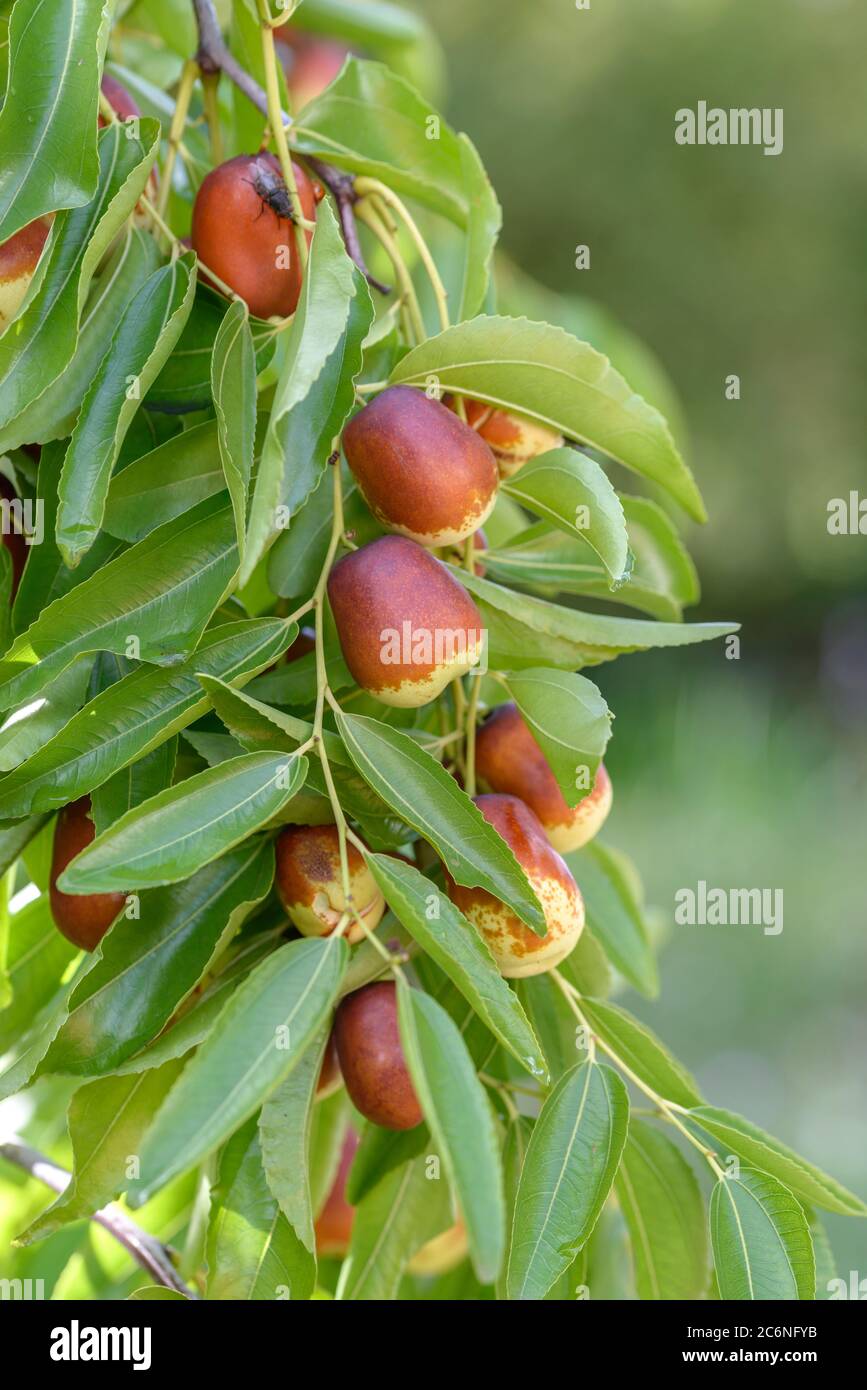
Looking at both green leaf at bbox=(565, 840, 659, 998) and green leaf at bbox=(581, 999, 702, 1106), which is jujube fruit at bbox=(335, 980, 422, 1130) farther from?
green leaf at bbox=(565, 840, 659, 998)

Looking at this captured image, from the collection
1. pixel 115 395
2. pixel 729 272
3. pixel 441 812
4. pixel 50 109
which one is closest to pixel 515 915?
pixel 441 812

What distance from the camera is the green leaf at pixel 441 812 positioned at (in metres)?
0.52

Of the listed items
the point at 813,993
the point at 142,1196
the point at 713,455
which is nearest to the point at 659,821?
the point at 813,993

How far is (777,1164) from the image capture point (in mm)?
590

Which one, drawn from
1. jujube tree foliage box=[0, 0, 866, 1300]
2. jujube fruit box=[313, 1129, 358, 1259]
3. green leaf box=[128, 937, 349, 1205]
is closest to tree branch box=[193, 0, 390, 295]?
jujube tree foliage box=[0, 0, 866, 1300]

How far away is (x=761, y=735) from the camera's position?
437 cm

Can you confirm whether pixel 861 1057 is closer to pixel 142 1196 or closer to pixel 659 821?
pixel 659 821

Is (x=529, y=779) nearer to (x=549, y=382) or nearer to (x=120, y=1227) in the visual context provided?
(x=549, y=382)

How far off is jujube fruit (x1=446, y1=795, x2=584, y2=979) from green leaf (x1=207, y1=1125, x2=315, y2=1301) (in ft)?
0.48

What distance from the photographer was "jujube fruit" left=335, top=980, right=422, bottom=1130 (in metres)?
0.56

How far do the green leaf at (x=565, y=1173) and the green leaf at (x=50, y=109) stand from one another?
1.42 ft

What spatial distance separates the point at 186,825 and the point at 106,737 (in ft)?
0.21

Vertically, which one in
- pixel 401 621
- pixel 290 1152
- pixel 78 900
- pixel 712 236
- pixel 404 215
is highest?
pixel 712 236

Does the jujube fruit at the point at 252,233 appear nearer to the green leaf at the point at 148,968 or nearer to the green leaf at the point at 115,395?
the green leaf at the point at 115,395
